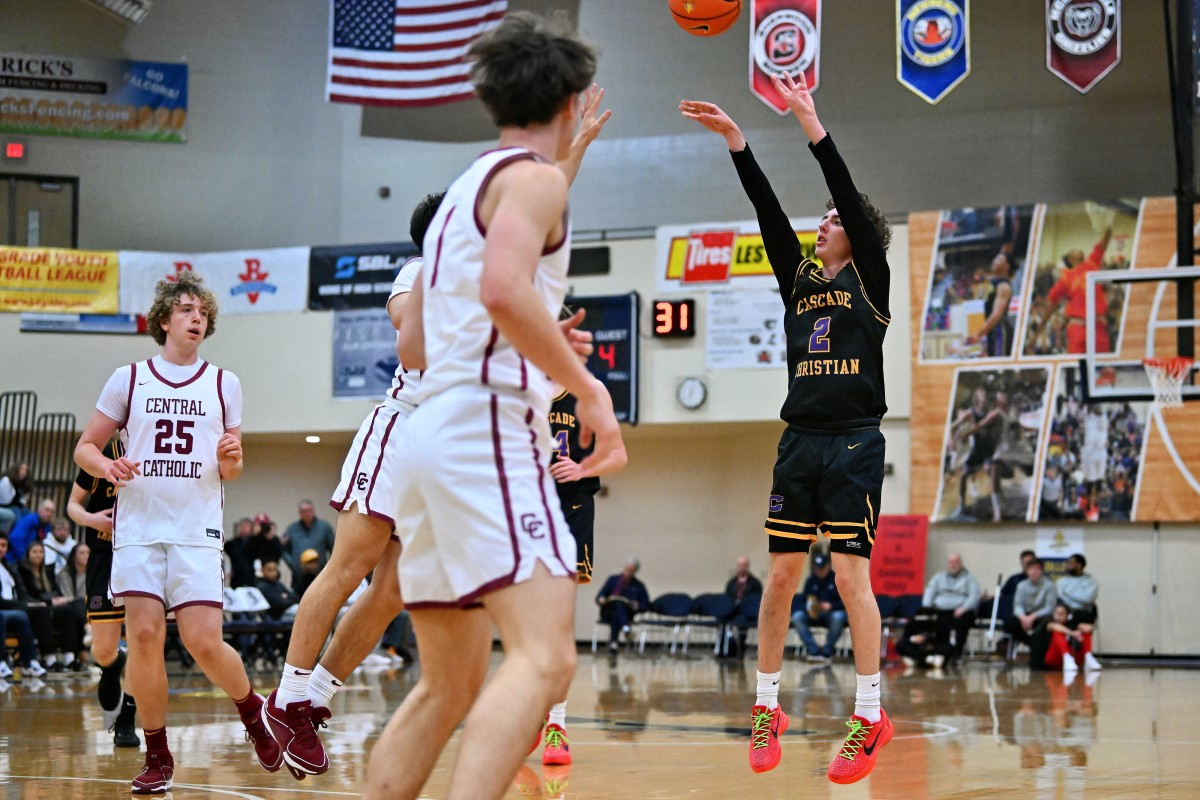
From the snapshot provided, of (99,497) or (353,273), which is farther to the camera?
(353,273)

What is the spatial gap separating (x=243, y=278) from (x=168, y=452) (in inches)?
650

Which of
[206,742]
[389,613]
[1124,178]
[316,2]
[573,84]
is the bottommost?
[206,742]

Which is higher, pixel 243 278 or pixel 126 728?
pixel 243 278

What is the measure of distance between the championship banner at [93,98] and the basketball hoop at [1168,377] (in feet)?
53.4

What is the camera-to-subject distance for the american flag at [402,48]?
68.7 feet

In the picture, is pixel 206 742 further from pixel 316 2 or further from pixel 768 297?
pixel 316 2

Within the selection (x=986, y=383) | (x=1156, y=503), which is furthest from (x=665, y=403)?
(x=1156, y=503)

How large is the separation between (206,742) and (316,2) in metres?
18.6

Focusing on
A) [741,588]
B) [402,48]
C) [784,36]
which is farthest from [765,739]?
[402,48]

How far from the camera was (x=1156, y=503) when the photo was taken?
18.5 metres

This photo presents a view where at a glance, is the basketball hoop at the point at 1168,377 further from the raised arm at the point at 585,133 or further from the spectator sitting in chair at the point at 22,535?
the spectator sitting in chair at the point at 22,535

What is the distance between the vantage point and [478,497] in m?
3.12

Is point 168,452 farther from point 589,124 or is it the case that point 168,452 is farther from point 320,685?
point 589,124

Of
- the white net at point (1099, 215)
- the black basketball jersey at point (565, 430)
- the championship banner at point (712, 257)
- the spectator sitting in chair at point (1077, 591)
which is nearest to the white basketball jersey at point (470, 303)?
the black basketball jersey at point (565, 430)
